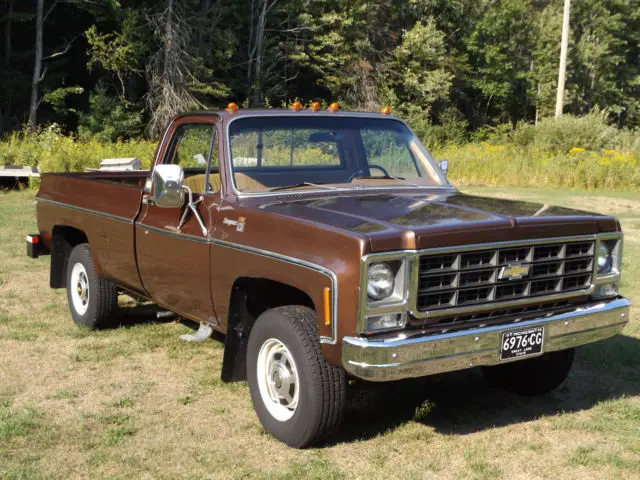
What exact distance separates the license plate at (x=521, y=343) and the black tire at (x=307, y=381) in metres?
0.89

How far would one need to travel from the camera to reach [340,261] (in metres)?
4.09

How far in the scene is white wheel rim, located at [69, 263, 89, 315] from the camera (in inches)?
282

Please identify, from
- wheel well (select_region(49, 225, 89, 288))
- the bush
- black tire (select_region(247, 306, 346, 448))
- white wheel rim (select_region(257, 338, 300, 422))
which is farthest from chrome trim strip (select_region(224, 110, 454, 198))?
the bush

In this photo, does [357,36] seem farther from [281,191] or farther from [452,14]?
[281,191]

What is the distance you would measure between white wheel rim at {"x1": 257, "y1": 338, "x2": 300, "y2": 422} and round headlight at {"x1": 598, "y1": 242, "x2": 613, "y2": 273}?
2025 mm

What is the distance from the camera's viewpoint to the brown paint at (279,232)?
4.15m

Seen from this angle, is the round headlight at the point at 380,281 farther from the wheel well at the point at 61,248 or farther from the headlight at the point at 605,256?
the wheel well at the point at 61,248

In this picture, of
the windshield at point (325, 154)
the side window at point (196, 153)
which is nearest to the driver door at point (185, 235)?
the side window at point (196, 153)

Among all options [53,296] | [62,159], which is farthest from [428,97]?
[53,296]

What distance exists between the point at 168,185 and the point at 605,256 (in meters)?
2.78

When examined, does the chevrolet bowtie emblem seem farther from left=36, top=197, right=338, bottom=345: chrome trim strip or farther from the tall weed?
the tall weed

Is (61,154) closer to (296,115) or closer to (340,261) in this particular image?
(296,115)

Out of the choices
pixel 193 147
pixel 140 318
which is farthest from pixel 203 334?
pixel 140 318

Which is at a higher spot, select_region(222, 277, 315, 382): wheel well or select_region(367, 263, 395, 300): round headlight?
select_region(367, 263, 395, 300): round headlight
